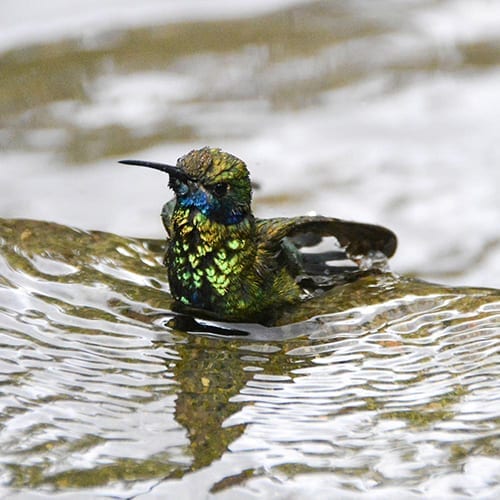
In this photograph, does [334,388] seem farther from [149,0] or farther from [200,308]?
[149,0]

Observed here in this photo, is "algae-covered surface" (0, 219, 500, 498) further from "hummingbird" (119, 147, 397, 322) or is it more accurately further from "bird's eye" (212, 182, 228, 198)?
"bird's eye" (212, 182, 228, 198)

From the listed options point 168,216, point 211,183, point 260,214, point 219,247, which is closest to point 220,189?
point 211,183

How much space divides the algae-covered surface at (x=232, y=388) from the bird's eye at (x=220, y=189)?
0.55 meters

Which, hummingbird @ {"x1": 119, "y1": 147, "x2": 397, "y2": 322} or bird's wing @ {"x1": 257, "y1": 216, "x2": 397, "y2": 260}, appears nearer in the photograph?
hummingbird @ {"x1": 119, "y1": 147, "x2": 397, "y2": 322}

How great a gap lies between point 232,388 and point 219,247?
0.91 meters

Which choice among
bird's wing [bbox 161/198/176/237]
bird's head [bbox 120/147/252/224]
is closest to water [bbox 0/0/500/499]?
bird's wing [bbox 161/198/176/237]

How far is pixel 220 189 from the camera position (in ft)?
15.4

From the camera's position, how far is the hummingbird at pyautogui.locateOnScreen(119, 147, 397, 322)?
4664 mm

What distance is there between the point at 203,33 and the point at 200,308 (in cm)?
535

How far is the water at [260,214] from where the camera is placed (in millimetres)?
3459

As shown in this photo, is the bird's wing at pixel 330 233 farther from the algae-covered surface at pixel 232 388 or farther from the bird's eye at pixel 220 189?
the bird's eye at pixel 220 189

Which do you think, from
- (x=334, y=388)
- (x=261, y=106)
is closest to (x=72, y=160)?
(x=261, y=106)

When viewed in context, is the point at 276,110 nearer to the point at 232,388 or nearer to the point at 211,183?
the point at 211,183

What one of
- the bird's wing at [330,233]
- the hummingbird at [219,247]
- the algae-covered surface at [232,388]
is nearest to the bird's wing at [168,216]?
the hummingbird at [219,247]
